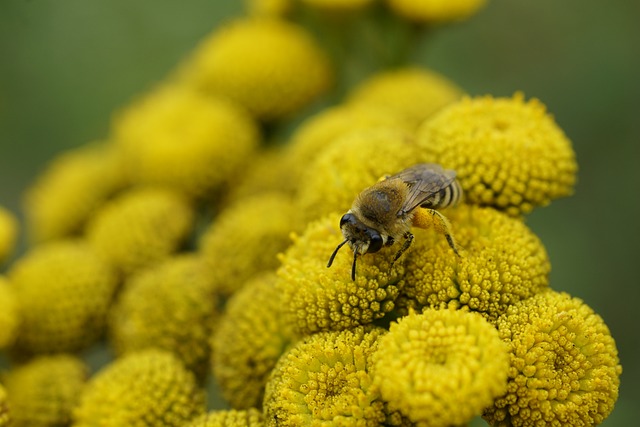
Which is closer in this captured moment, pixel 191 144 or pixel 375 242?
pixel 375 242

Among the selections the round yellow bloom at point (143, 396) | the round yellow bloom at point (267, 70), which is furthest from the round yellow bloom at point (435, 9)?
the round yellow bloom at point (143, 396)

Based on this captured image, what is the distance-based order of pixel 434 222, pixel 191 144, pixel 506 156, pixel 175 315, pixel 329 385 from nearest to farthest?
pixel 329 385 → pixel 434 222 → pixel 506 156 → pixel 175 315 → pixel 191 144

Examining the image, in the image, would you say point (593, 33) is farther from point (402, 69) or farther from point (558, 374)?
point (558, 374)

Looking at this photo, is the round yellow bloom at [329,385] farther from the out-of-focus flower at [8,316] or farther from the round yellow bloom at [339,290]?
the out-of-focus flower at [8,316]

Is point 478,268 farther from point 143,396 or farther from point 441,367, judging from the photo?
point 143,396

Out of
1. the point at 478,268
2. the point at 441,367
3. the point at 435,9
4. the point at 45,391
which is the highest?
the point at 435,9

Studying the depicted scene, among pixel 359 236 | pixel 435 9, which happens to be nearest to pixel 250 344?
pixel 359 236

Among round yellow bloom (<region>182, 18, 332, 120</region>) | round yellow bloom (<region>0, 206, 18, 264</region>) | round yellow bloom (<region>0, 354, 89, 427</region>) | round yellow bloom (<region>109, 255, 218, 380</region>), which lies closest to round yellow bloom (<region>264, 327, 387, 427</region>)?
round yellow bloom (<region>109, 255, 218, 380</region>)
